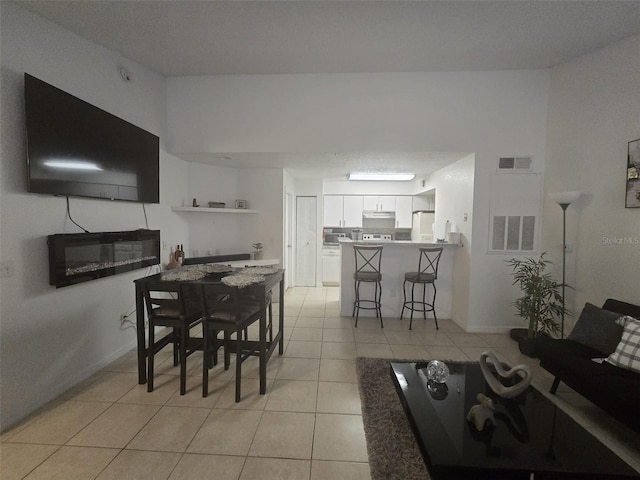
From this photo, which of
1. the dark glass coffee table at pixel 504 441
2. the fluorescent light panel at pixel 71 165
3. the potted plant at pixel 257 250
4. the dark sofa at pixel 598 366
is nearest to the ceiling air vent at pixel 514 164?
the dark sofa at pixel 598 366

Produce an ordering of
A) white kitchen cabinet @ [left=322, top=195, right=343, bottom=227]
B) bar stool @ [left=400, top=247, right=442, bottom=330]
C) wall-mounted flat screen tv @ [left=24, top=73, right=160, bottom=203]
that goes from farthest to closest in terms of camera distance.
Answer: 1. white kitchen cabinet @ [left=322, top=195, right=343, bottom=227]
2. bar stool @ [left=400, top=247, right=442, bottom=330]
3. wall-mounted flat screen tv @ [left=24, top=73, right=160, bottom=203]

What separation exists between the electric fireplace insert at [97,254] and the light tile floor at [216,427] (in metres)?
0.99

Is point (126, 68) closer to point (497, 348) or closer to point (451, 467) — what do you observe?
point (451, 467)

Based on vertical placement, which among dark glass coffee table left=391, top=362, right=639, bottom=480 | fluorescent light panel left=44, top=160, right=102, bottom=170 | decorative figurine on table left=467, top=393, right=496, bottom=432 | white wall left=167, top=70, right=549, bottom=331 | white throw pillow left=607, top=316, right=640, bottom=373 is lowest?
dark glass coffee table left=391, top=362, right=639, bottom=480

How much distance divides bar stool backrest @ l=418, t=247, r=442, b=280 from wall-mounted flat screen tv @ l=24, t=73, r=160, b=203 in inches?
148

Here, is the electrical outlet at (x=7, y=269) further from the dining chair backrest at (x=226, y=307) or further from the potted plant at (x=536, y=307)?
the potted plant at (x=536, y=307)

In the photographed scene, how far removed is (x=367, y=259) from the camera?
4160mm

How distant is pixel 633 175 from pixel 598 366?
183 centimetres

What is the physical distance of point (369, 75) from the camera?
3438 millimetres

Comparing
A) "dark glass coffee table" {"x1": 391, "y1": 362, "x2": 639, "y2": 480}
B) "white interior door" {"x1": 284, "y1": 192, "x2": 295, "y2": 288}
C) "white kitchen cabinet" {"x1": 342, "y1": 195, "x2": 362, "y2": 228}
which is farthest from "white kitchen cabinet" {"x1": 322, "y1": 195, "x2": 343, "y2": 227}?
"dark glass coffee table" {"x1": 391, "y1": 362, "x2": 639, "y2": 480}

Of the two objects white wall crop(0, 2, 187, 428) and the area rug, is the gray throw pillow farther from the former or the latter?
white wall crop(0, 2, 187, 428)

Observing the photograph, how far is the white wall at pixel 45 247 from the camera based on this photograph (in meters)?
1.91

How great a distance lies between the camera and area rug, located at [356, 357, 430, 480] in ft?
5.11

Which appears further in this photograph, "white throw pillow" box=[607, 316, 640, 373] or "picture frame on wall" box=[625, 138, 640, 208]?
"picture frame on wall" box=[625, 138, 640, 208]
